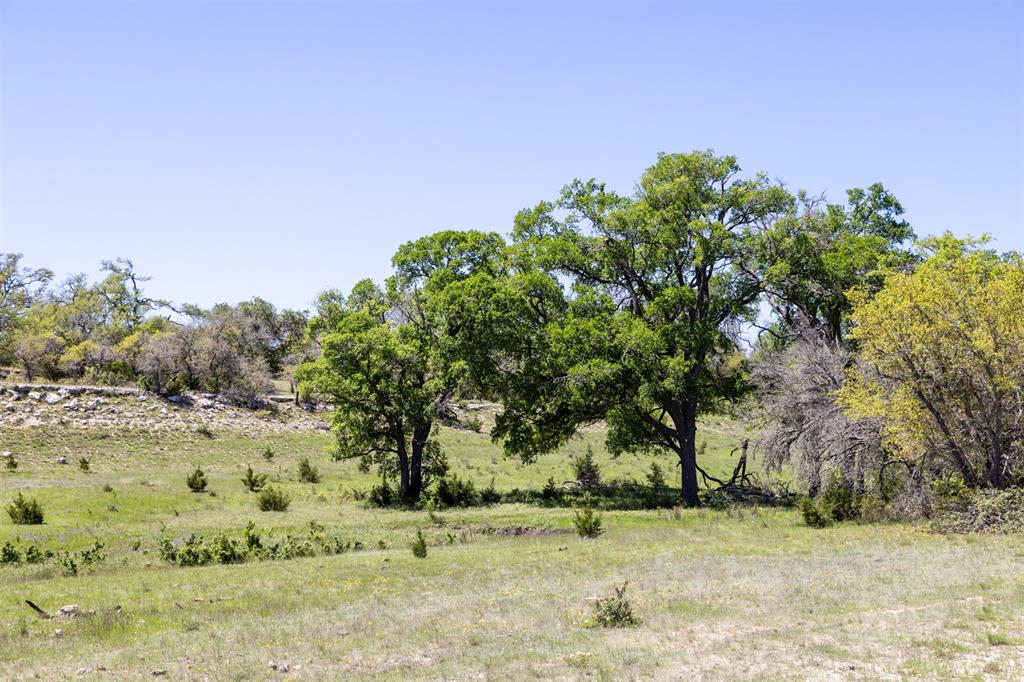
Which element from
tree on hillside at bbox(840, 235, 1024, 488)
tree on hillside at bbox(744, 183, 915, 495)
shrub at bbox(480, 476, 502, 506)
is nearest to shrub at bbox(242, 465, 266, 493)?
shrub at bbox(480, 476, 502, 506)

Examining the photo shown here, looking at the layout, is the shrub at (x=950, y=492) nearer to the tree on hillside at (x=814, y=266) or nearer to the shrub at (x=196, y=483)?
the tree on hillside at (x=814, y=266)

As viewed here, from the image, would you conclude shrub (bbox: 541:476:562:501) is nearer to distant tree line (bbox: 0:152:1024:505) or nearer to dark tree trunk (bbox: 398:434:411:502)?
distant tree line (bbox: 0:152:1024:505)

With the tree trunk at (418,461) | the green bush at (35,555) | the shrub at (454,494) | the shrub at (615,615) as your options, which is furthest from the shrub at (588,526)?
the green bush at (35,555)

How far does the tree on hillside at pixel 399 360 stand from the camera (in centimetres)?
3753

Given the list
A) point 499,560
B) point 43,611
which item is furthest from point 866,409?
point 43,611

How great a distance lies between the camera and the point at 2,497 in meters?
32.1

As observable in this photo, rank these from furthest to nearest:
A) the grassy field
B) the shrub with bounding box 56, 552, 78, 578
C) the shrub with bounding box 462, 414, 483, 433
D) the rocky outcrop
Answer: the shrub with bounding box 462, 414, 483, 433
the rocky outcrop
the shrub with bounding box 56, 552, 78, 578
the grassy field

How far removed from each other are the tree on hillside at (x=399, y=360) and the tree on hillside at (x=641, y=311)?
3.00 meters

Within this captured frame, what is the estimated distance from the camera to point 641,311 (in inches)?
1507

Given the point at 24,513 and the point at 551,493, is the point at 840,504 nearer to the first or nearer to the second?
the point at 551,493

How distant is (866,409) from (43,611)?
77.1 feet

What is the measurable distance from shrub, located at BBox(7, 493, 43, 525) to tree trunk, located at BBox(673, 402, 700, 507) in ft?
87.7

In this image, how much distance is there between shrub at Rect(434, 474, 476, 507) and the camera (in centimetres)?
3667

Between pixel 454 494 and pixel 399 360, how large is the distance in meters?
7.22
